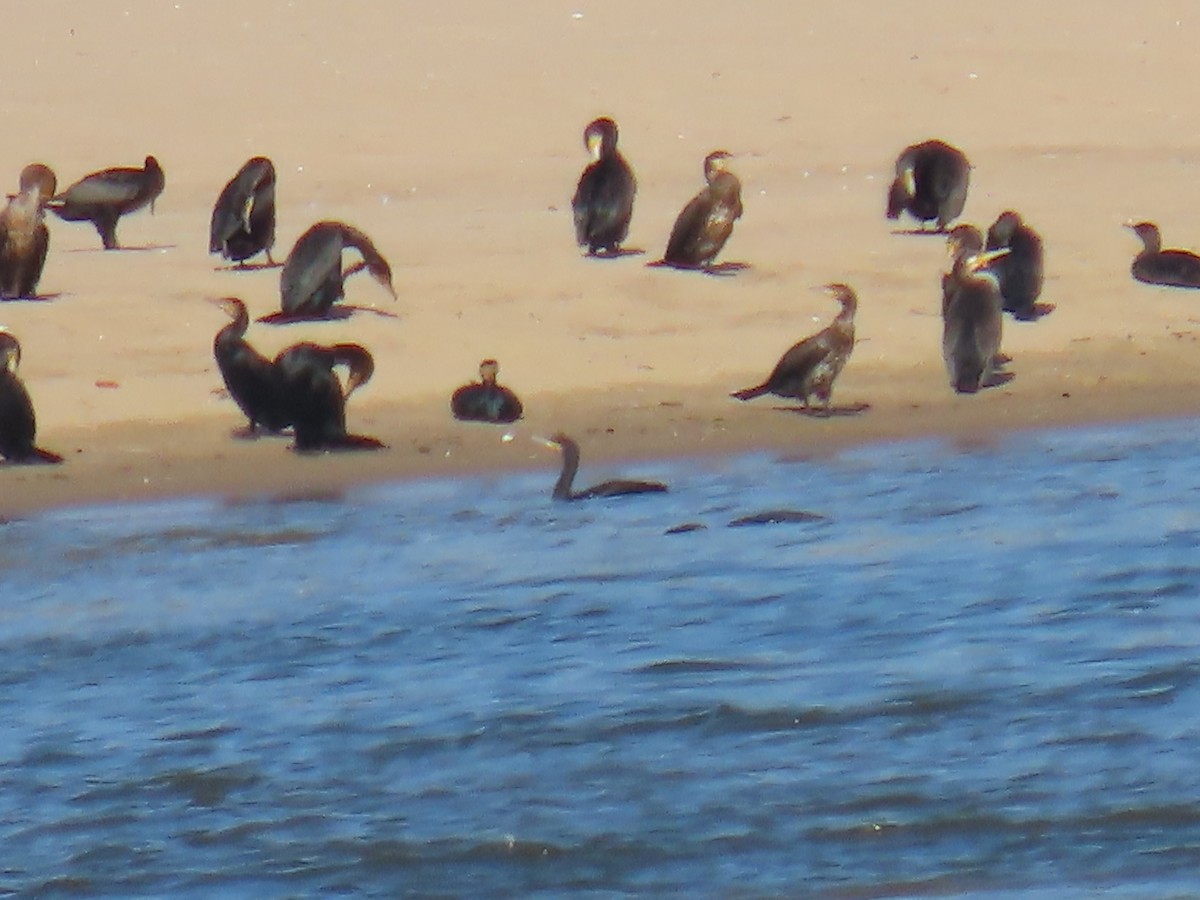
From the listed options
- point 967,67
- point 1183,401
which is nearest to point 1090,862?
point 1183,401

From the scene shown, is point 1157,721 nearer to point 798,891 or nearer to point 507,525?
point 798,891

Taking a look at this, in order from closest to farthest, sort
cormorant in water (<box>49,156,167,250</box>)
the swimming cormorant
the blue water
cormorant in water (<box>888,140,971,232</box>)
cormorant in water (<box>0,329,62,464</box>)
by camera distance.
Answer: the blue water
cormorant in water (<box>0,329,62,464</box>)
the swimming cormorant
cormorant in water (<box>49,156,167,250</box>)
cormorant in water (<box>888,140,971,232</box>)

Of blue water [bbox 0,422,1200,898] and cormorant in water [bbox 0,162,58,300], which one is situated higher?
cormorant in water [bbox 0,162,58,300]

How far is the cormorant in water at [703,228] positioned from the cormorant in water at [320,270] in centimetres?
159

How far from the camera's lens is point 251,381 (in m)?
10.9

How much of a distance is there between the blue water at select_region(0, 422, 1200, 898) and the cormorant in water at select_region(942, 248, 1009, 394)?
674 mm

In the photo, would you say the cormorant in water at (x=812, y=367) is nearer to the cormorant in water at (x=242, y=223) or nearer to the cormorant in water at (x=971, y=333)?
the cormorant in water at (x=971, y=333)

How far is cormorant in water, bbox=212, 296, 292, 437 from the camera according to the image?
10.7m

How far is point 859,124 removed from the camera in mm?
16828

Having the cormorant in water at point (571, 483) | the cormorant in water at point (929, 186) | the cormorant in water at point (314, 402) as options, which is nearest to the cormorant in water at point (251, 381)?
the cormorant in water at point (314, 402)

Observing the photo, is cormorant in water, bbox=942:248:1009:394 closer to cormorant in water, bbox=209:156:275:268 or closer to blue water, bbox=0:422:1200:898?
blue water, bbox=0:422:1200:898

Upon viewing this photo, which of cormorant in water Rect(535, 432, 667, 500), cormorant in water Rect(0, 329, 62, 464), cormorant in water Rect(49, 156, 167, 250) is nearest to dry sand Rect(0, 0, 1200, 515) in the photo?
cormorant in water Rect(0, 329, 62, 464)

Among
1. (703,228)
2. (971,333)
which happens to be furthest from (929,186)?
(971,333)

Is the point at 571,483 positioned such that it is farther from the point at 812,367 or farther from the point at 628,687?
the point at 628,687
